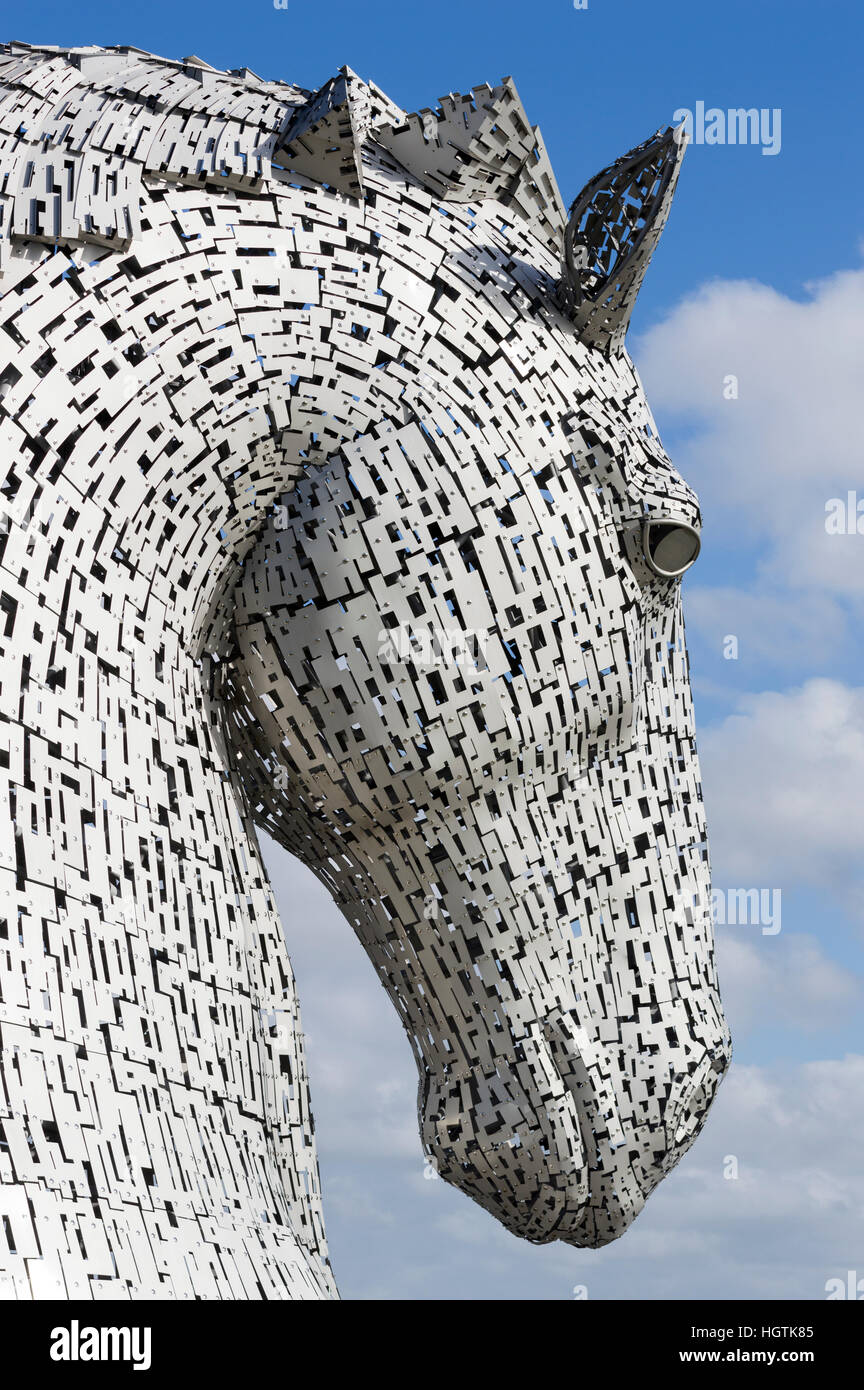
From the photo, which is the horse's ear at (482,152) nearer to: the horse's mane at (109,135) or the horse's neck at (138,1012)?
the horse's mane at (109,135)

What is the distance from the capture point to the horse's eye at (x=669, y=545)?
122 inches

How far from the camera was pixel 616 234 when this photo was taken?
10.2 ft

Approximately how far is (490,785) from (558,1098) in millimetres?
679

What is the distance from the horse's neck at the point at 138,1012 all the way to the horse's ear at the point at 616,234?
1157mm

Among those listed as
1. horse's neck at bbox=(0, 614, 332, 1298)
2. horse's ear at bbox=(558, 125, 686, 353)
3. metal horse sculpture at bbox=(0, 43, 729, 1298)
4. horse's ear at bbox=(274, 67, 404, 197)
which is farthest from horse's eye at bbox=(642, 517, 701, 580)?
horse's neck at bbox=(0, 614, 332, 1298)

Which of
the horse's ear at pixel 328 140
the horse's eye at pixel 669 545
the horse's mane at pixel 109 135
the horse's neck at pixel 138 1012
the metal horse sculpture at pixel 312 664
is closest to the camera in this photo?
the horse's neck at pixel 138 1012

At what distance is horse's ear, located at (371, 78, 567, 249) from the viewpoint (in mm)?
3129

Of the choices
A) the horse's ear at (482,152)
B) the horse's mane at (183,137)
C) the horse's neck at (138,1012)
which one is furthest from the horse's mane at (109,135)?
the horse's neck at (138,1012)

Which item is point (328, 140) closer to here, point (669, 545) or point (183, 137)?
point (183, 137)

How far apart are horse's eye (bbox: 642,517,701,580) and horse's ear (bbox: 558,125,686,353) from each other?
0.43m
